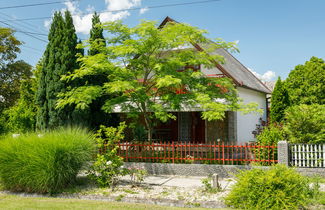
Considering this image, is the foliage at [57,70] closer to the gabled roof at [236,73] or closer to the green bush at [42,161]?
the green bush at [42,161]

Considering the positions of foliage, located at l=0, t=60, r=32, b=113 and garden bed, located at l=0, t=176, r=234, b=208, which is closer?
garden bed, located at l=0, t=176, r=234, b=208

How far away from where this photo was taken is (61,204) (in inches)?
287

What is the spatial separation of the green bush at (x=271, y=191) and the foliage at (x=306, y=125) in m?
4.01

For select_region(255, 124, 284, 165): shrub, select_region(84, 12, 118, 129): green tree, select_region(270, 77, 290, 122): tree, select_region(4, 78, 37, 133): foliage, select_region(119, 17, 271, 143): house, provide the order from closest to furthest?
select_region(255, 124, 284, 165): shrub < select_region(84, 12, 118, 129): green tree < select_region(119, 17, 271, 143): house < select_region(270, 77, 290, 122): tree < select_region(4, 78, 37, 133): foliage

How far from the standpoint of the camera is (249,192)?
6547 mm

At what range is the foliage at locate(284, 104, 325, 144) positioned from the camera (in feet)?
33.9

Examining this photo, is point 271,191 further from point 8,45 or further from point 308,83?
point 8,45

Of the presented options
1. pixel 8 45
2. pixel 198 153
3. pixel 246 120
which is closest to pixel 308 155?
pixel 198 153

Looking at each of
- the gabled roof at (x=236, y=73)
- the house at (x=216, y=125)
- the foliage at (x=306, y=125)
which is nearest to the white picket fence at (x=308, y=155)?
the foliage at (x=306, y=125)

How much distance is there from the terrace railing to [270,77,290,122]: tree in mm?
7849

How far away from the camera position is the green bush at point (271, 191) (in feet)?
20.4

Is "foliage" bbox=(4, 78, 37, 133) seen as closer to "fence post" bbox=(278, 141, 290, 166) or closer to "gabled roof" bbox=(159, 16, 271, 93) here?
"gabled roof" bbox=(159, 16, 271, 93)

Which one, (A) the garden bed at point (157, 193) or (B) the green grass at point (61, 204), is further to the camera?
(A) the garden bed at point (157, 193)

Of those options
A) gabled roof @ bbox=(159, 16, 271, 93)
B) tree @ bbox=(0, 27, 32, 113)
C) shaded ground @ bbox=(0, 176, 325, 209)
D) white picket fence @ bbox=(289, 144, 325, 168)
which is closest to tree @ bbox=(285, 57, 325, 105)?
gabled roof @ bbox=(159, 16, 271, 93)
